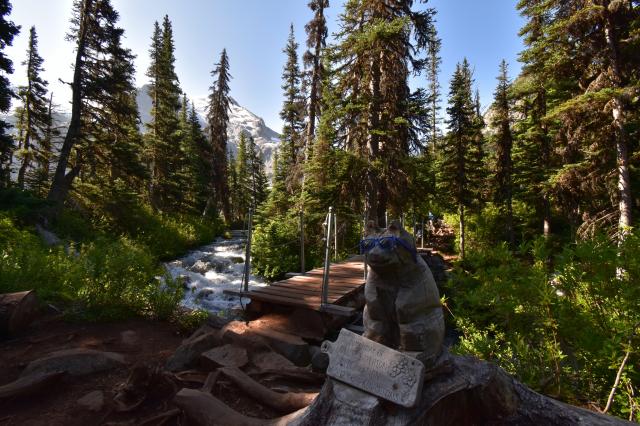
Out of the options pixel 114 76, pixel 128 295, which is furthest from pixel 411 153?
pixel 114 76

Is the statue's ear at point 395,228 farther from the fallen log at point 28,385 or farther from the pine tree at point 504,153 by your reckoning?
the pine tree at point 504,153

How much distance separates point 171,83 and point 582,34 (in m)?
26.1

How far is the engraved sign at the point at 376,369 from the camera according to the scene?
8.06ft

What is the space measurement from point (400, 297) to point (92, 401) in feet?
12.5

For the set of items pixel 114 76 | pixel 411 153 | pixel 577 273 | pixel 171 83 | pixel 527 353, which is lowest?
pixel 527 353

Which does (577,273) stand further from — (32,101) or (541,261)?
(32,101)

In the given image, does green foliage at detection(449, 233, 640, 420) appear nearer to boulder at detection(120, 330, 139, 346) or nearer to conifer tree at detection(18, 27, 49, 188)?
boulder at detection(120, 330, 139, 346)

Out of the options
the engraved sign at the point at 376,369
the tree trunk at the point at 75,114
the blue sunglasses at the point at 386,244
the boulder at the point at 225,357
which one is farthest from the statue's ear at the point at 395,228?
the tree trunk at the point at 75,114

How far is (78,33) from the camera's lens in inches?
603

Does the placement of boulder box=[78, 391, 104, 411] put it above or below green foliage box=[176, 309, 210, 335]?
below

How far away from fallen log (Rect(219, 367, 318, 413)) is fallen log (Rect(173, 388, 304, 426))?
0.37 m

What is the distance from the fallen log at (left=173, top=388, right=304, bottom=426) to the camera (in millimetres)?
3156

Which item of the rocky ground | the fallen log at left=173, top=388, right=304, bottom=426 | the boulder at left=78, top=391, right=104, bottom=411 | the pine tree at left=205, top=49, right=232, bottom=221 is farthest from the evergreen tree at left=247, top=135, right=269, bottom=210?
the fallen log at left=173, top=388, right=304, bottom=426

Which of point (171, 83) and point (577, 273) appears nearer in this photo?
point (577, 273)
